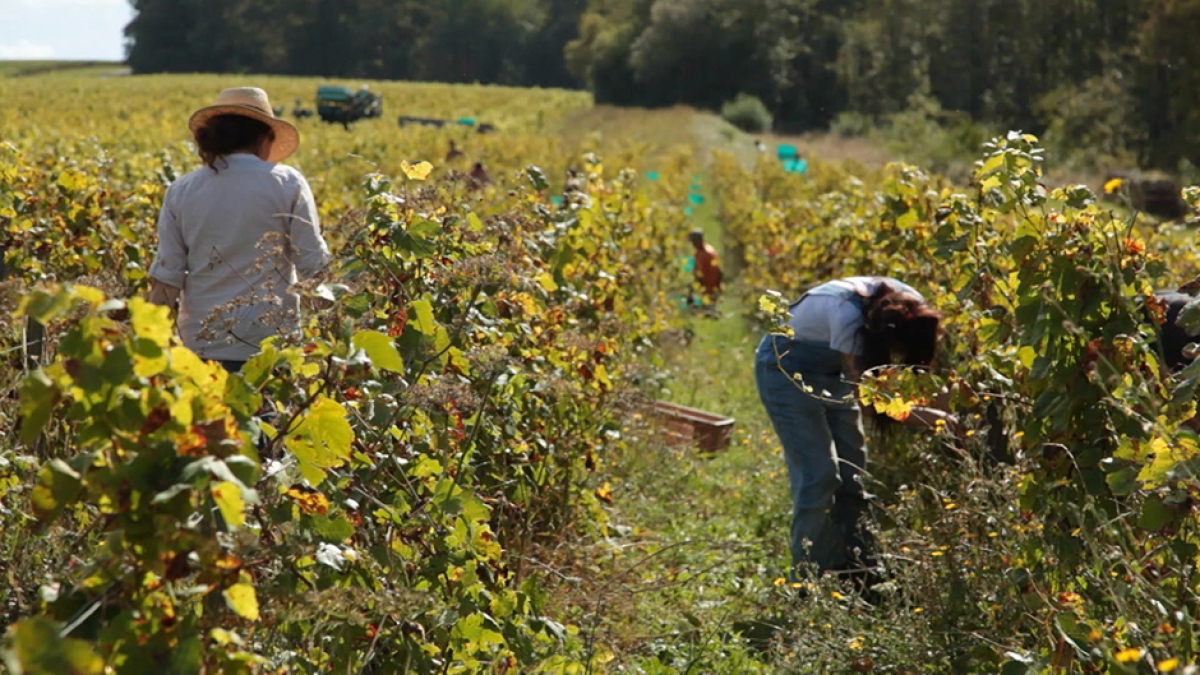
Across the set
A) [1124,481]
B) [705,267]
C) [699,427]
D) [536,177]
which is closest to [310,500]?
[1124,481]

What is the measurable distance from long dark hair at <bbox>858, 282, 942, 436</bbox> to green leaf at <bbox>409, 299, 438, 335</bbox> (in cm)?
181

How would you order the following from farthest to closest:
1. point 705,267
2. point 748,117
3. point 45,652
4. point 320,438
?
point 748,117, point 705,267, point 320,438, point 45,652

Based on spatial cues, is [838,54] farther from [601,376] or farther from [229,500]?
[229,500]

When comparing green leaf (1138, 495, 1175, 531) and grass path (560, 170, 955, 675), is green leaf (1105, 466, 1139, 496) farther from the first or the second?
grass path (560, 170, 955, 675)

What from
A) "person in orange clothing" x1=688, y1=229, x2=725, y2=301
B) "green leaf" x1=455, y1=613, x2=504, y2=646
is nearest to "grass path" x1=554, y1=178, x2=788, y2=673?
"green leaf" x1=455, y1=613, x2=504, y2=646

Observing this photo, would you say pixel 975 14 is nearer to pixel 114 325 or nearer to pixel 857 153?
pixel 857 153

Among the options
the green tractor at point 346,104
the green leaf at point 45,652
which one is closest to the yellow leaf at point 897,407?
the green leaf at point 45,652

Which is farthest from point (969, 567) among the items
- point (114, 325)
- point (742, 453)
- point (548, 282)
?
point (742, 453)

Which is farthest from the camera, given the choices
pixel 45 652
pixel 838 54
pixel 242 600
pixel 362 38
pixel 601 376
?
pixel 362 38

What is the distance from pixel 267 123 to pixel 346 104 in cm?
4312

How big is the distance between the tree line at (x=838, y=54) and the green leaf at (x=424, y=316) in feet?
104

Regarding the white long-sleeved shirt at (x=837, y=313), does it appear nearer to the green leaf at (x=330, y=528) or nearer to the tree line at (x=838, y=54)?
the green leaf at (x=330, y=528)

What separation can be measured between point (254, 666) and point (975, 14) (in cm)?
A: 5156

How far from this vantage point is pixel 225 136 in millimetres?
3895
